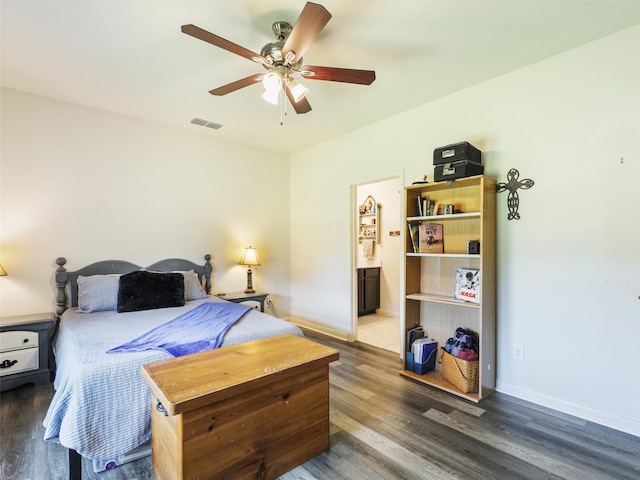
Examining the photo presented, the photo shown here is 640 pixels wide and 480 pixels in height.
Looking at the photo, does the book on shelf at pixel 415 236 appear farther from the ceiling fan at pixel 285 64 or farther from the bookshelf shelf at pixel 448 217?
the ceiling fan at pixel 285 64

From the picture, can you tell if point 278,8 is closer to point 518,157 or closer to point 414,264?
point 518,157

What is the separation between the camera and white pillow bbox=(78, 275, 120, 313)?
3076mm

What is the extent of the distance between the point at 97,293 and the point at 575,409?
13.8 feet

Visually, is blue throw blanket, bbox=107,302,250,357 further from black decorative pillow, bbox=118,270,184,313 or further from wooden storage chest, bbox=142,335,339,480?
black decorative pillow, bbox=118,270,184,313

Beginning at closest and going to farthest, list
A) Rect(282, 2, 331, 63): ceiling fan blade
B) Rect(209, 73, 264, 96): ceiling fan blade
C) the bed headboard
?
Rect(282, 2, 331, 63): ceiling fan blade → Rect(209, 73, 264, 96): ceiling fan blade → the bed headboard

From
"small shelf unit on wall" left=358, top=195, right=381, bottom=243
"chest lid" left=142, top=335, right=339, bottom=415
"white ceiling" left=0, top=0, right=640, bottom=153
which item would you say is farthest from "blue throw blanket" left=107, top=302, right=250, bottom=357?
"small shelf unit on wall" left=358, top=195, right=381, bottom=243

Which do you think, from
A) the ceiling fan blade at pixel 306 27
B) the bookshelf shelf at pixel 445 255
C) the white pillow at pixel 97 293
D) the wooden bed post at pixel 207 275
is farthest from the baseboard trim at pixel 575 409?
the white pillow at pixel 97 293

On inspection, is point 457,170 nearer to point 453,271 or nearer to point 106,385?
point 453,271

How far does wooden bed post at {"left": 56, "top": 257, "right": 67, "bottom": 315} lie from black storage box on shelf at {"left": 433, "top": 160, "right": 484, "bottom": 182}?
12.3 ft

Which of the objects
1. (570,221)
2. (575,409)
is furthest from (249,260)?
(575,409)

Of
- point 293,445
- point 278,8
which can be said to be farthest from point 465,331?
point 278,8

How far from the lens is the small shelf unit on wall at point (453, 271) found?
2602mm

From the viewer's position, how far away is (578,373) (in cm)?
235

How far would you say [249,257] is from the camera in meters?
4.42
